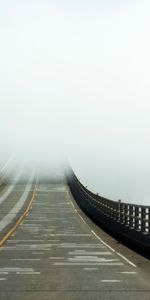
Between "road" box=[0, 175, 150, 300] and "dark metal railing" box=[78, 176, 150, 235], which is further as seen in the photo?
"dark metal railing" box=[78, 176, 150, 235]

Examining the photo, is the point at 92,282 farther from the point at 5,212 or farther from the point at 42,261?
the point at 5,212

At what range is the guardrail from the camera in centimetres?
2752

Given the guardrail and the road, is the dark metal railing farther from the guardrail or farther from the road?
the road

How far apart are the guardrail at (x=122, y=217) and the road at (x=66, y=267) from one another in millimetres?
865

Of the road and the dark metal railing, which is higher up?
the dark metal railing

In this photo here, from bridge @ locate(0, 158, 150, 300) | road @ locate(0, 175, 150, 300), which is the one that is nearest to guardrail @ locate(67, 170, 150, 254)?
bridge @ locate(0, 158, 150, 300)

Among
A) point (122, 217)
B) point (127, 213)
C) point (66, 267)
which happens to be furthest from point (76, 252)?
point (122, 217)

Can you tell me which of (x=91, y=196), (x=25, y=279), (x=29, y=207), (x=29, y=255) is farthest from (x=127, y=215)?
(x=29, y=207)

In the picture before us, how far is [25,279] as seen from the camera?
701 inches

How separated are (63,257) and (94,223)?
23687 millimetres

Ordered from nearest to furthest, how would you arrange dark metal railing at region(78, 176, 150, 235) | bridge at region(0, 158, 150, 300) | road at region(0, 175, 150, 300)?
1. road at region(0, 175, 150, 300)
2. bridge at region(0, 158, 150, 300)
3. dark metal railing at region(78, 176, 150, 235)

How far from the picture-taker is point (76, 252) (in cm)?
2636

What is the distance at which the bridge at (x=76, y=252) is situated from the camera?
16.0m

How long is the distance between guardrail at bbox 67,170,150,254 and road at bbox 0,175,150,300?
2.84 feet
